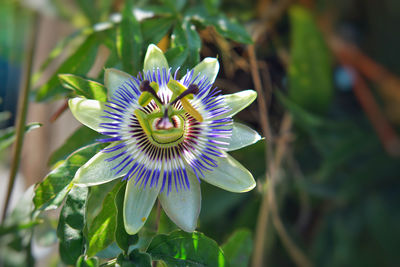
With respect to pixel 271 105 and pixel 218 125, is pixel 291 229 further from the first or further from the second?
pixel 218 125

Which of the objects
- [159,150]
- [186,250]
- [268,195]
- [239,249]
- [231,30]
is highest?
[231,30]

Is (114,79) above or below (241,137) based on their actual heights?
above

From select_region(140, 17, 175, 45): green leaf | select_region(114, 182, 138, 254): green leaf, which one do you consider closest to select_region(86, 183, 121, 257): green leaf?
select_region(114, 182, 138, 254): green leaf

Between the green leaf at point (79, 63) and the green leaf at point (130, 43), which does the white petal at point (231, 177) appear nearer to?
the green leaf at point (130, 43)

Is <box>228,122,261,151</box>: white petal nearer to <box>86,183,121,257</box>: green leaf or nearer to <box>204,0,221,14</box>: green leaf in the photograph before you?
<box>86,183,121,257</box>: green leaf

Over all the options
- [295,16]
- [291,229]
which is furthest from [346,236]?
[295,16]

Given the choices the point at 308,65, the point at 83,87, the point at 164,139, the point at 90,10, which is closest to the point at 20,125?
the point at 83,87

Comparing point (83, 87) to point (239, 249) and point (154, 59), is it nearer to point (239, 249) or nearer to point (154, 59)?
point (154, 59)

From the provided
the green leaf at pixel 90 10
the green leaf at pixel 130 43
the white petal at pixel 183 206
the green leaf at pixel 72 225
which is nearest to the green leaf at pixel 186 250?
the white petal at pixel 183 206
